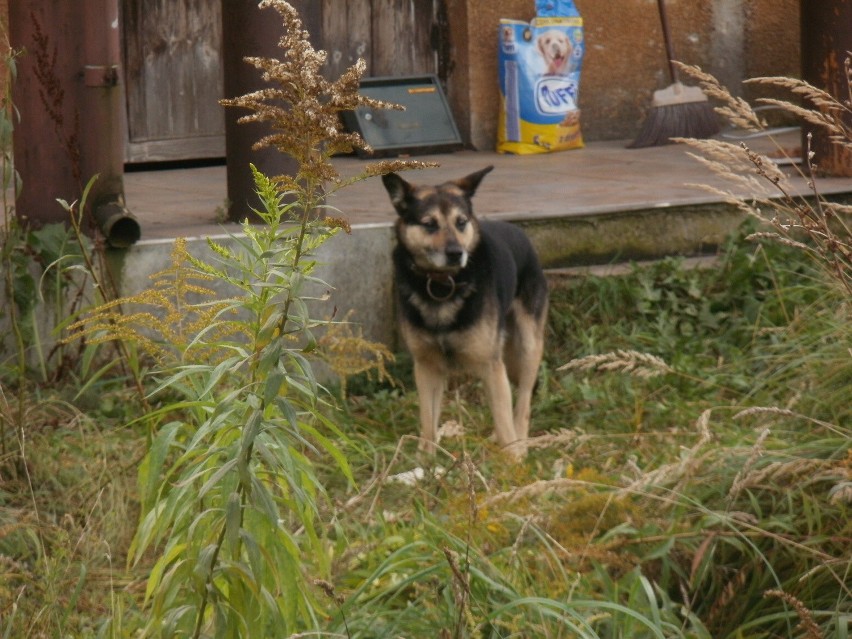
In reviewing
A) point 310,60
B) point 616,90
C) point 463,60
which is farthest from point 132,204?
point 310,60

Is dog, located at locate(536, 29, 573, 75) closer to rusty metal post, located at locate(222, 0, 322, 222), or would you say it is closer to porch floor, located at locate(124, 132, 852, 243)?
porch floor, located at locate(124, 132, 852, 243)

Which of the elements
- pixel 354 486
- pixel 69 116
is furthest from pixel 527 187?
pixel 354 486

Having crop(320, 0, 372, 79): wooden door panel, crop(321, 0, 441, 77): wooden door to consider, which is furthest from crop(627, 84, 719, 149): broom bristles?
crop(320, 0, 372, 79): wooden door panel

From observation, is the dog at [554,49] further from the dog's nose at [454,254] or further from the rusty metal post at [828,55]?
the dog's nose at [454,254]

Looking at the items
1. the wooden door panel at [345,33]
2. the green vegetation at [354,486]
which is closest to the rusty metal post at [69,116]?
the green vegetation at [354,486]

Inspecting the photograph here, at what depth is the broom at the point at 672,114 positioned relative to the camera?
9.59 m

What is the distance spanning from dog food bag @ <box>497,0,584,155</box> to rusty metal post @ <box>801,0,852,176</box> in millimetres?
2162

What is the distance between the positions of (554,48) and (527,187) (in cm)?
202

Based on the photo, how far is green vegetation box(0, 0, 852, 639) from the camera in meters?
2.32

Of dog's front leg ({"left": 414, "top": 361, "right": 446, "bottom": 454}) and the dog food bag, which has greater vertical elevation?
the dog food bag

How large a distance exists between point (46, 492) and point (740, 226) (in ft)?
A: 12.9

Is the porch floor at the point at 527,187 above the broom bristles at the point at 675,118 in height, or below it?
below

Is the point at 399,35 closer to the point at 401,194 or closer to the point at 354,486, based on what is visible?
the point at 401,194

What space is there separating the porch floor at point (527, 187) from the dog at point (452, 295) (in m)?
0.75
